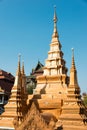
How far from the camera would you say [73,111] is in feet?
52.8

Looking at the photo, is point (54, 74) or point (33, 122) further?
point (54, 74)

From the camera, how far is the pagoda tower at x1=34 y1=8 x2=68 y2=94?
1934cm

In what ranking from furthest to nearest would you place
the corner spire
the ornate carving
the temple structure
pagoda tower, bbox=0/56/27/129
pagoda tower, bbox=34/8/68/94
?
pagoda tower, bbox=34/8/68/94 → pagoda tower, bbox=0/56/27/129 → the corner spire → the temple structure → the ornate carving

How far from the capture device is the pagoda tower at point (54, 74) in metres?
19.3

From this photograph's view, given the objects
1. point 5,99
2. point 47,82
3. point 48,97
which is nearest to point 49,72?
point 47,82

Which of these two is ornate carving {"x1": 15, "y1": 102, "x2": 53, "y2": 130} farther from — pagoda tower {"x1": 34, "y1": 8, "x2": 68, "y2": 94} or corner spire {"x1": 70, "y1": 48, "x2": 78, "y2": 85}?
pagoda tower {"x1": 34, "y1": 8, "x2": 68, "y2": 94}

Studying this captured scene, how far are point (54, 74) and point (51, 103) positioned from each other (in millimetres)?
2863

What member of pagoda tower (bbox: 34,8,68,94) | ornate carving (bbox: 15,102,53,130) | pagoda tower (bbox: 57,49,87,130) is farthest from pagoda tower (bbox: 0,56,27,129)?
pagoda tower (bbox: 57,49,87,130)

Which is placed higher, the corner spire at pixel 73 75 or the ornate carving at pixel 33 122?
the corner spire at pixel 73 75

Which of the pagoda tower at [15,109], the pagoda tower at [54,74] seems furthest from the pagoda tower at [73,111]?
the pagoda tower at [15,109]

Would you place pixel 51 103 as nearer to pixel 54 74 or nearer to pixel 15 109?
pixel 15 109

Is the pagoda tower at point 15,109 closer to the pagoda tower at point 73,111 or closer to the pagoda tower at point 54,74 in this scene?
the pagoda tower at point 54,74

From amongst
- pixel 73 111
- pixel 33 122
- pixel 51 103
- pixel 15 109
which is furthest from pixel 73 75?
pixel 15 109

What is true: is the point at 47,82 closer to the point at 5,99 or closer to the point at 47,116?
the point at 47,116
